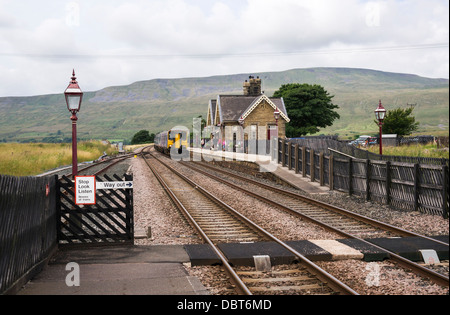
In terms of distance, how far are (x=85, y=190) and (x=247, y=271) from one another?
3.80 metres

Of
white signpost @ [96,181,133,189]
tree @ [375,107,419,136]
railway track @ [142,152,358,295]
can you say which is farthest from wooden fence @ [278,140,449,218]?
tree @ [375,107,419,136]

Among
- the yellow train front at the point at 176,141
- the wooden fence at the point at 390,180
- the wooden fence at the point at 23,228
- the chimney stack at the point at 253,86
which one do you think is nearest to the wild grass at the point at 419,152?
the wooden fence at the point at 390,180

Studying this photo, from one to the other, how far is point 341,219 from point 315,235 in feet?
8.21

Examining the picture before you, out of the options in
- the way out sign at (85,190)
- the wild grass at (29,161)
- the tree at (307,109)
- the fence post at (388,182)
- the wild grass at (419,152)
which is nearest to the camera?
the way out sign at (85,190)

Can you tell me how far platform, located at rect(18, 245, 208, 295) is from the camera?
6.68 metres

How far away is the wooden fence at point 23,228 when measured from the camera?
20.5 feet

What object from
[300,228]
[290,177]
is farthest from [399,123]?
[300,228]

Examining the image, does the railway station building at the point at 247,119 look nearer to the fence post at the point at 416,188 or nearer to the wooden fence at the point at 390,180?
the wooden fence at the point at 390,180

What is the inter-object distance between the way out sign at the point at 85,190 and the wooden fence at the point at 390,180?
928cm

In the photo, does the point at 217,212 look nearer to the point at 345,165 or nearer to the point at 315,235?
the point at 315,235

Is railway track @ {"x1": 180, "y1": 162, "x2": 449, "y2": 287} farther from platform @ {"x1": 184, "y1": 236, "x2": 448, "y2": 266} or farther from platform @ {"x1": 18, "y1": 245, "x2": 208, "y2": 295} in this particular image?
platform @ {"x1": 18, "y1": 245, "x2": 208, "y2": 295}
